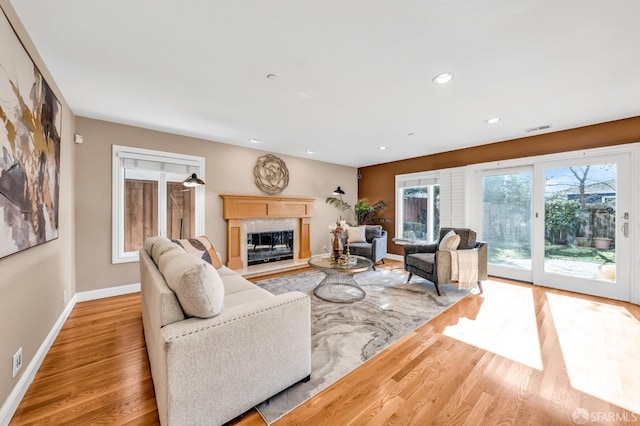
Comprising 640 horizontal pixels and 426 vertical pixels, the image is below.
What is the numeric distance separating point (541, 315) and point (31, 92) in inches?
196

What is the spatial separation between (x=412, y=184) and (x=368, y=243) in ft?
5.50

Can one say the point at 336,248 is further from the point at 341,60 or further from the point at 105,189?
Result: the point at 105,189

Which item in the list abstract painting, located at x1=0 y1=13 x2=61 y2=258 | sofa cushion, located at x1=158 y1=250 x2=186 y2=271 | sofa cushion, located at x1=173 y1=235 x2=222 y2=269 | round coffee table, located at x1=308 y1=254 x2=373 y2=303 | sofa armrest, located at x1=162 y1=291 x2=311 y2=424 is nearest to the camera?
sofa armrest, located at x1=162 y1=291 x2=311 y2=424

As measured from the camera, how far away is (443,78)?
221 cm

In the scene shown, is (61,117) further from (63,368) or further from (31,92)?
(63,368)

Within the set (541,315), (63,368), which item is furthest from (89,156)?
(541,315)

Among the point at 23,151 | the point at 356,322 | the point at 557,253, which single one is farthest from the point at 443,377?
the point at 557,253

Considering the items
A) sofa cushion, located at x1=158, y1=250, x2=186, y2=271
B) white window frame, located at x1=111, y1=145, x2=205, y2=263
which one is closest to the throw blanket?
sofa cushion, located at x1=158, y1=250, x2=186, y2=271

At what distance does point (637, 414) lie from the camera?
4.77 ft

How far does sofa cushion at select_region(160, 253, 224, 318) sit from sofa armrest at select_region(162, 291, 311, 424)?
0.05 m

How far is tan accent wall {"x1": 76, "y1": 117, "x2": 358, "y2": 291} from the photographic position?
3.21 metres

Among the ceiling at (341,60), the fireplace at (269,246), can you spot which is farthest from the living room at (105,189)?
A: the fireplace at (269,246)

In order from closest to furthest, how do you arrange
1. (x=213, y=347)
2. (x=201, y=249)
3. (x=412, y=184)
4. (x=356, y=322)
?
1. (x=213, y=347)
2. (x=356, y=322)
3. (x=201, y=249)
4. (x=412, y=184)

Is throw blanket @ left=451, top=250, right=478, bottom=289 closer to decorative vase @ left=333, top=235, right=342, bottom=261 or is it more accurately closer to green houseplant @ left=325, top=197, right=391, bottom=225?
decorative vase @ left=333, top=235, right=342, bottom=261
